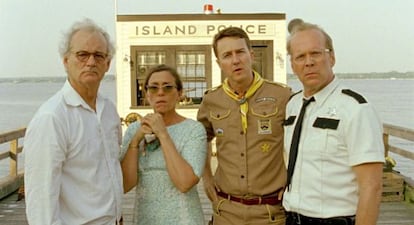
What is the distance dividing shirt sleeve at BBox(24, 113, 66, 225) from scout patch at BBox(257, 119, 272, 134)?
115cm

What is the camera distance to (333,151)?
2.15 m

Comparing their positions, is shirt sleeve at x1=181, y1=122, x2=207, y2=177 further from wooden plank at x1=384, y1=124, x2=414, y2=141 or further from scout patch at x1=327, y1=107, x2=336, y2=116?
wooden plank at x1=384, y1=124, x2=414, y2=141

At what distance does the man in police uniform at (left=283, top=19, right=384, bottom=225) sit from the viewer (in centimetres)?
208

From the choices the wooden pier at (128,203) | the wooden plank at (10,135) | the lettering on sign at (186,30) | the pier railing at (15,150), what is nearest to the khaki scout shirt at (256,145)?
the wooden pier at (128,203)

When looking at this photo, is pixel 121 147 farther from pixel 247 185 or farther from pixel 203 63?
pixel 203 63

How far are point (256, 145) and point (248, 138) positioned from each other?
0.06 metres

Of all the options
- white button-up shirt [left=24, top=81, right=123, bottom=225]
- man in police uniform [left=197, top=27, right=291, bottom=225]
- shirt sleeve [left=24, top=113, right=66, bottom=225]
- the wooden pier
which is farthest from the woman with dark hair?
the wooden pier

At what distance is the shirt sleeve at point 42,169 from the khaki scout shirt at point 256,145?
109cm

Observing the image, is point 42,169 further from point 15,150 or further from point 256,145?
point 15,150

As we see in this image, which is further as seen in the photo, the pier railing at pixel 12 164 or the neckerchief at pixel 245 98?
the pier railing at pixel 12 164

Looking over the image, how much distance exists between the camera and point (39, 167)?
6.39 ft

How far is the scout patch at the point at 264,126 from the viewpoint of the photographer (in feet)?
9.11

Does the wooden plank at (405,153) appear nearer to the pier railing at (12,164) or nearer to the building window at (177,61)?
the building window at (177,61)

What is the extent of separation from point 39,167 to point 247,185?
3.87 ft
